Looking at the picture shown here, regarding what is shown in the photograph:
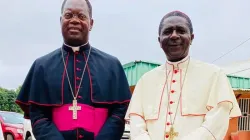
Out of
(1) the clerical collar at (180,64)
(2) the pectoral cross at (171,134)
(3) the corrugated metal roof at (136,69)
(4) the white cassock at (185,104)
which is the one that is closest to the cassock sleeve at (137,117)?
(4) the white cassock at (185,104)

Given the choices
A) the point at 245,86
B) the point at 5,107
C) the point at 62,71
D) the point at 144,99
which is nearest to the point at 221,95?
the point at 144,99

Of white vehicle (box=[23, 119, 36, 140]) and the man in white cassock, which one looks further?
white vehicle (box=[23, 119, 36, 140])

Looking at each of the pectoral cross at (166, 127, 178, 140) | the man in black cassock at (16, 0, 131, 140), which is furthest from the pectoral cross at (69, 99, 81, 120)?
the pectoral cross at (166, 127, 178, 140)

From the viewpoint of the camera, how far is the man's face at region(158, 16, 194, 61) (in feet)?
10.6

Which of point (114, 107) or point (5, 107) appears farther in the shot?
point (5, 107)

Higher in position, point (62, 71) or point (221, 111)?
point (62, 71)

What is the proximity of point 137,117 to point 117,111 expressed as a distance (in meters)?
0.25

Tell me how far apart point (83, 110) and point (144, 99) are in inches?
19.1

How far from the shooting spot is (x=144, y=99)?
339 centimetres

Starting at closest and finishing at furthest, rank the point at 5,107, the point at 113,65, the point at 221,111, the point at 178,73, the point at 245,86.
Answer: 1. the point at 221,111
2. the point at 178,73
3. the point at 113,65
4. the point at 245,86
5. the point at 5,107

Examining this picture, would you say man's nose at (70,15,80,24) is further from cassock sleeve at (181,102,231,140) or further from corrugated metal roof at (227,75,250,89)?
corrugated metal roof at (227,75,250,89)

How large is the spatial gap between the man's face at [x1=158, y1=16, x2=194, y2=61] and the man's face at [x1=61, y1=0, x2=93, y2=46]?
2.05ft

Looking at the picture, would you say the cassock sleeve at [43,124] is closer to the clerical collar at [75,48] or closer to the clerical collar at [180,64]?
the clerical collar at [75,48]

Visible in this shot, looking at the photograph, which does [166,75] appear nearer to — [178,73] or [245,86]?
[178,73]
